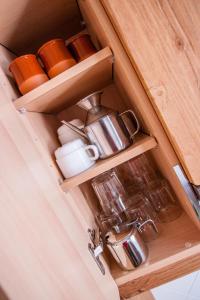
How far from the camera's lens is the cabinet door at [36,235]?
33cm

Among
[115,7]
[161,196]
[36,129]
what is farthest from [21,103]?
[161,196]

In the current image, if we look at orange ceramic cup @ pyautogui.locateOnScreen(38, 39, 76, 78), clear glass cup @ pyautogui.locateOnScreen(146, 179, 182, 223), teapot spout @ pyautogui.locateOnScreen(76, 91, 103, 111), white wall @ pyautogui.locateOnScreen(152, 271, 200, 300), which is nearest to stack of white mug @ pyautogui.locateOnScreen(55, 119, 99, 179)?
teapot spout @ pyautogui.locateOnScreen(76, 91, 103, 111)

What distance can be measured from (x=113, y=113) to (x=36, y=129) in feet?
0.77

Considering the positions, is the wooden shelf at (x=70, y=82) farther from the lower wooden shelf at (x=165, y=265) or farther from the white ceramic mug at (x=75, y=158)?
the lower wooden shelf at (x=165, y=265)

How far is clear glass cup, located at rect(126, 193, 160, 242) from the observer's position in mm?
812

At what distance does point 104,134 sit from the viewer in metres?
0.71

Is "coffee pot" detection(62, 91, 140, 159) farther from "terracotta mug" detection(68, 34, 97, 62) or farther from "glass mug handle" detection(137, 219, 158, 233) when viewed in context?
"glass mug handle" detection(137, 219, 158, 233)

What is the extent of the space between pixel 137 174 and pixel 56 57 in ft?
1.75

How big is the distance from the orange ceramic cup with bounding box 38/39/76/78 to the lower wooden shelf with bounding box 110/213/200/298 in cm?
60

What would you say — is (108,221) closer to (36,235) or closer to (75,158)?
(75,158)

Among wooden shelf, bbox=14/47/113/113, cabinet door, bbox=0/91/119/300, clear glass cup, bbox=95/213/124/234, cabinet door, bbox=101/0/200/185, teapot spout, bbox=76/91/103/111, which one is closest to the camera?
cabinet door, bbox=0/91/119/300

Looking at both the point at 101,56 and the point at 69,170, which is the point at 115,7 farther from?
the point at 69,170

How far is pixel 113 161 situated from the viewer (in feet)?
2.21

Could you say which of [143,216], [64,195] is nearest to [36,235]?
[64,195]
